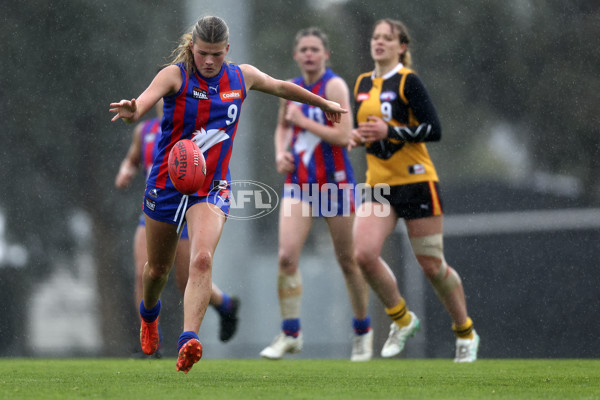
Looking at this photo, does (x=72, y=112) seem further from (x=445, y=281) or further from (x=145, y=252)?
(x=445, y=281)

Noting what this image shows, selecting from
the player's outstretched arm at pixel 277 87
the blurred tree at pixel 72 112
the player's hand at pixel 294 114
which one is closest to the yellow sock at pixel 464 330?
the player's hand at pixel 294 114

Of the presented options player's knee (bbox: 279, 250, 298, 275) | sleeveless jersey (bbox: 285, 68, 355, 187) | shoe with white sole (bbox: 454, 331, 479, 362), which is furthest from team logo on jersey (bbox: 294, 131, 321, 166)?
shoe with white sole (bbox: 454, 331, 479, 362)

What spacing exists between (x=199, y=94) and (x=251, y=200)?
5.26 meters

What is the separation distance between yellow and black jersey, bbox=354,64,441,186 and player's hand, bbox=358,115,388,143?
55 mm

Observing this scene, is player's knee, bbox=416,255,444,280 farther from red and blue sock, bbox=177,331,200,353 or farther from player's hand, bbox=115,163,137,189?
player's hand, bbox=115,163,137,189

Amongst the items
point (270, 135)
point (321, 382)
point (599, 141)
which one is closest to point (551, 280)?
point (599, 141)

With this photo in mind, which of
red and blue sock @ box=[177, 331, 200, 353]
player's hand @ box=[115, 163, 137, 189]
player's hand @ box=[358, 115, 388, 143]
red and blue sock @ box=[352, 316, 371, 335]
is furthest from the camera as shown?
player's hand @ box=[115, 163, 137, 189]

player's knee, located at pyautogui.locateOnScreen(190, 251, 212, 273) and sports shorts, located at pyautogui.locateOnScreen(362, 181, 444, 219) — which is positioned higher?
sports shorts, located at pyautogui.locateOnScreen(362, 181, 444, 219)

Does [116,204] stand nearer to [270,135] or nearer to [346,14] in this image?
[270,135]

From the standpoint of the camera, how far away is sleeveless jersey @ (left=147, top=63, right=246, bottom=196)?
472 centimetres

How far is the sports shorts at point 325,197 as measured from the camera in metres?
6.74

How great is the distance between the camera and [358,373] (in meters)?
5.27

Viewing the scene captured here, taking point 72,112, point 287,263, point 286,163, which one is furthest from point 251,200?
point 287,263

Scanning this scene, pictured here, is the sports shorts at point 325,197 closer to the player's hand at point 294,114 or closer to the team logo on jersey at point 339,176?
the team logo on jersey at point 339,176
